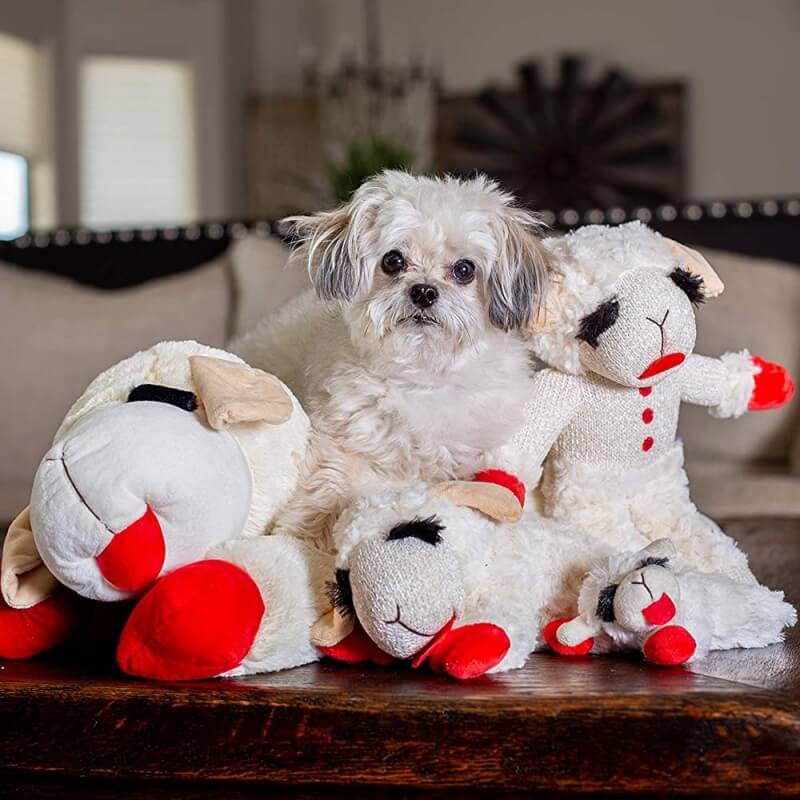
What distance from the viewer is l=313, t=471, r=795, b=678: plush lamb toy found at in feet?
2.27

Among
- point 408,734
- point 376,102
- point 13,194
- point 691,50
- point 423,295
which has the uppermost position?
point 691,50

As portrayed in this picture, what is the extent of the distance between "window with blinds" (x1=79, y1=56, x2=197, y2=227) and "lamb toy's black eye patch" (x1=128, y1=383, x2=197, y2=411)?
6.16m

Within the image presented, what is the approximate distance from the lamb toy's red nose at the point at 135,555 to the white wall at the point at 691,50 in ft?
19.4

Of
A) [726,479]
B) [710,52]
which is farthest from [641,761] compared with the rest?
[710,52]

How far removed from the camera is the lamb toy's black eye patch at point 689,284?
2.86 ft

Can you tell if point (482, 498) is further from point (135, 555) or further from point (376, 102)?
point (376, 102)

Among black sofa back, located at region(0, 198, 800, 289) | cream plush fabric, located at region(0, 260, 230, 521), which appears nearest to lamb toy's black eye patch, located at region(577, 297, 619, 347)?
cream plush fabric, located at region(0, 260, 230, 521)

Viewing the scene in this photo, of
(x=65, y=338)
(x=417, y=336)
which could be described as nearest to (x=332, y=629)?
(x=417, y=336)

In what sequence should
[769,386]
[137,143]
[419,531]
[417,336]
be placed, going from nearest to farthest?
[419,531], [417,336], [769,386], [137,143]

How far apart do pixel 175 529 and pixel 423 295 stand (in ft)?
0.84

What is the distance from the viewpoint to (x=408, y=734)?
2.02ft

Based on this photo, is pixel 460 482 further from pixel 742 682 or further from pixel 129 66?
pixel 129 66

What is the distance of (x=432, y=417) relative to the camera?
33.0 inches

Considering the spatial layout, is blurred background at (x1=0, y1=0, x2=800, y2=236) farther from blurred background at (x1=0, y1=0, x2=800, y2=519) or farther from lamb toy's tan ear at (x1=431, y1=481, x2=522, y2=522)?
lamb toy's tan ear at (x1=431, y1=481, x2=522, y2=522)
